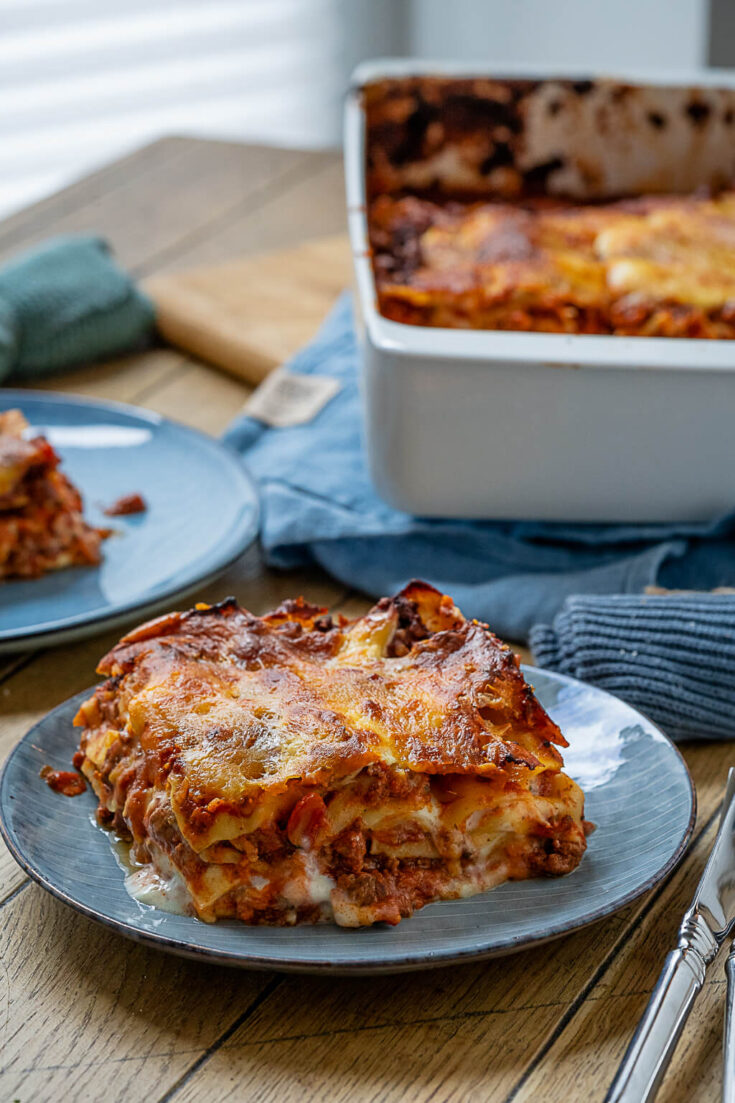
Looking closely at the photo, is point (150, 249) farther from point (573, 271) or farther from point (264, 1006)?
point (264, 1006)

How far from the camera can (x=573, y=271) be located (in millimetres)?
1907

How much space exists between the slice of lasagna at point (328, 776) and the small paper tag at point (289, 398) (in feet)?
3.15

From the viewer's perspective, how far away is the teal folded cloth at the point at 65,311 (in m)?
2.24

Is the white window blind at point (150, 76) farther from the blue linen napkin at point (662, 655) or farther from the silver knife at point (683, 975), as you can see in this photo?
the silver knife at point (683, 975)

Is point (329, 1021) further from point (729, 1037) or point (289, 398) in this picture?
point (289, 398)

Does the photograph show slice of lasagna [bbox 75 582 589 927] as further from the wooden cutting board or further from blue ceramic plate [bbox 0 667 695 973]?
the wooden cutting board

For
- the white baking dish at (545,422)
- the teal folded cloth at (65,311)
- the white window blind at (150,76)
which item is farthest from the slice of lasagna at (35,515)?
the white window blind at (150,76)

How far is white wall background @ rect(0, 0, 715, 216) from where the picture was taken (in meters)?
4.78

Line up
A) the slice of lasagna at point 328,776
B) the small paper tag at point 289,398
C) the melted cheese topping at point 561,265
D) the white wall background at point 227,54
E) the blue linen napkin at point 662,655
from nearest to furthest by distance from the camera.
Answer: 1. the slice of lasagna at point 328,776
2. the blue linen napkin at point 662,655
3. the melted cheese topping at point 561,265
4. the small paper tag at point 289,398
5. the white wall background at point 227,54

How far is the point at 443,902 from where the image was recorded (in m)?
1.06

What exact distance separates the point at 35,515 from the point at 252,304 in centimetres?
87

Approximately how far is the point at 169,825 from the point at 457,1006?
10.5 inches

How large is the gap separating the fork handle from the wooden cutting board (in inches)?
57.2

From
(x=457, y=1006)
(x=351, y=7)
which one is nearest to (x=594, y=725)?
(x=457, y=1006)
